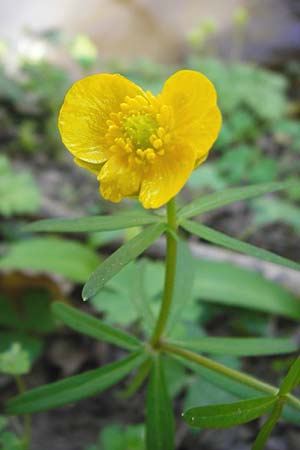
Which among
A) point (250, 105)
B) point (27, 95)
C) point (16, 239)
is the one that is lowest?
point (16, 239)

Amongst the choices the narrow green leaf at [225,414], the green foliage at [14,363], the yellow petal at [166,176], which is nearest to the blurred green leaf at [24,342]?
the green foliage at [14,363]

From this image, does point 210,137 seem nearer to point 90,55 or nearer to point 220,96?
point 220,96

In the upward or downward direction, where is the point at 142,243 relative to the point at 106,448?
upward

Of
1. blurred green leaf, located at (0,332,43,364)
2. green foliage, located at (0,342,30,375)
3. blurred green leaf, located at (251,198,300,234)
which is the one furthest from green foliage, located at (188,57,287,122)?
green foliage, located at (0,342,30,375)

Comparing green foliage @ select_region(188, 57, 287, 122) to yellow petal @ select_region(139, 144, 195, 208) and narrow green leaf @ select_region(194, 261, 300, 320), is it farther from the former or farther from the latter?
yellow petal @ select_region(139, 144, 195, 208)

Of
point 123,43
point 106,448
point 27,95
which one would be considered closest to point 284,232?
point 106,448

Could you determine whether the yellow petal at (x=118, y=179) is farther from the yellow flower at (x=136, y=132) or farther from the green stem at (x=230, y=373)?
the green stem at (x=230, y=373)

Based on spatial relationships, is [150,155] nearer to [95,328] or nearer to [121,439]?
[95,328]
